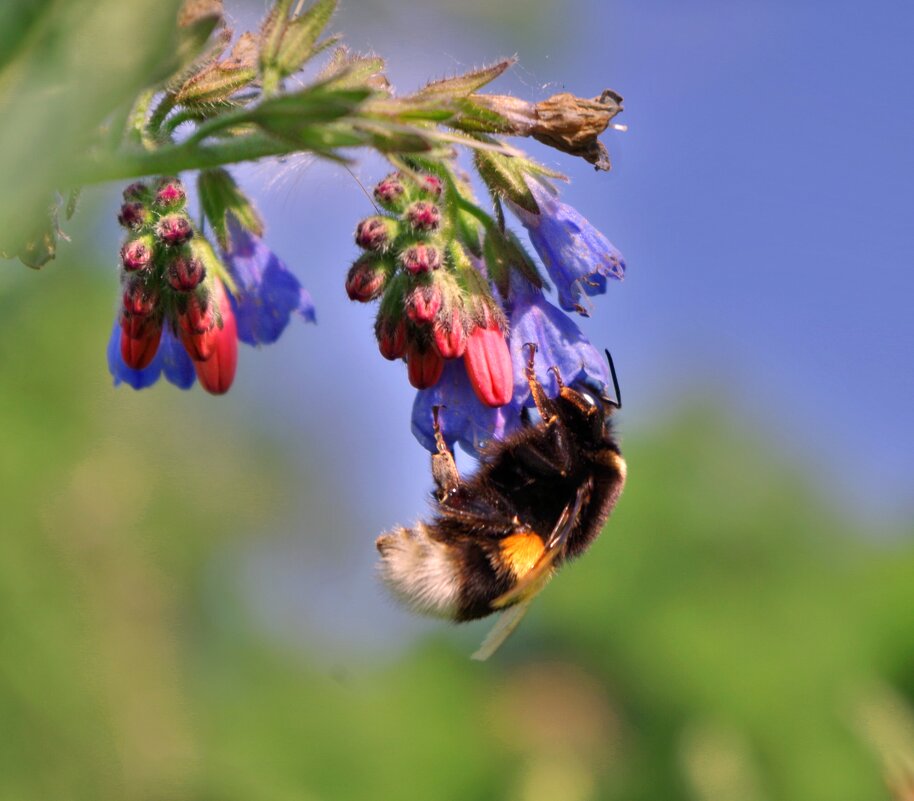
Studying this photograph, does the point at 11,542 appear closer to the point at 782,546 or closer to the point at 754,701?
the point at 754,701

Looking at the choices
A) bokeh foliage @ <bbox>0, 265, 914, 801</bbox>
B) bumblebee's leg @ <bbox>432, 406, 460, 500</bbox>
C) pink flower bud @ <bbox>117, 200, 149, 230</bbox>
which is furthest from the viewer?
bokeh foliage @ <bbox>0, 265, 914, 801</bbox>

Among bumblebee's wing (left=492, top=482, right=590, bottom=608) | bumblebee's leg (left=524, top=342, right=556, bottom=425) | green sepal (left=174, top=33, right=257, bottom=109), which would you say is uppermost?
green sepal (left=174, top=33, right=257, bottom=109)

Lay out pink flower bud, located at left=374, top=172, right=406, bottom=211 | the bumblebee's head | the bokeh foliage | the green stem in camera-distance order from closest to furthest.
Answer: the green stem < pink flower bud, located at left=374, top=172, right=406, bottom=211 < the bumblebee's head < the bokeh foliage

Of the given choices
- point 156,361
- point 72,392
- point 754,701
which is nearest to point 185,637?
point 72,392

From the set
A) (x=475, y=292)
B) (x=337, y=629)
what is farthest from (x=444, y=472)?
(x=337, y=629)

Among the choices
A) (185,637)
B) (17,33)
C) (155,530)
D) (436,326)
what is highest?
(17,33)

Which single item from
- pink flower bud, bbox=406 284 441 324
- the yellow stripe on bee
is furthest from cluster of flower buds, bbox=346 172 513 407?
the yellow stripe on bee

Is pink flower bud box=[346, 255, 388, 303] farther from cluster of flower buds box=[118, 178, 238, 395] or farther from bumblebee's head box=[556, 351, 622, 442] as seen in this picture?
bumblebee's head box=[556, 351, 622, 442]

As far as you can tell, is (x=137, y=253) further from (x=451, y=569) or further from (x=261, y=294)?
(x=451, y=569)

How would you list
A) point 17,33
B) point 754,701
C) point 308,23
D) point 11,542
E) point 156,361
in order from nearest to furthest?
1. point 17,33
2. point 308,23
3. point 156,361
4. point 11,542
5. point 754,701
